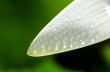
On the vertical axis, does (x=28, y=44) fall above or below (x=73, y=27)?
below

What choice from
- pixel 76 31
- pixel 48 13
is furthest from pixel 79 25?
pixel 48 13

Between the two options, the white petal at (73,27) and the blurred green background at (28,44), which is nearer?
the white petal at (73,27)

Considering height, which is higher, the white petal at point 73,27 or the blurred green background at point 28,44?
the white petal at point 73,27

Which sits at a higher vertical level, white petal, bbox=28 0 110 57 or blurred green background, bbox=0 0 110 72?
white petal, bbox=28 0 110 57

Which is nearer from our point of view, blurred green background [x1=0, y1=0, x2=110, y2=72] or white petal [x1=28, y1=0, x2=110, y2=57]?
white petal [x1=28, y1=0, x2=110, y2=57]

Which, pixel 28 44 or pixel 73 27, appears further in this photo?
pixel 28 44
